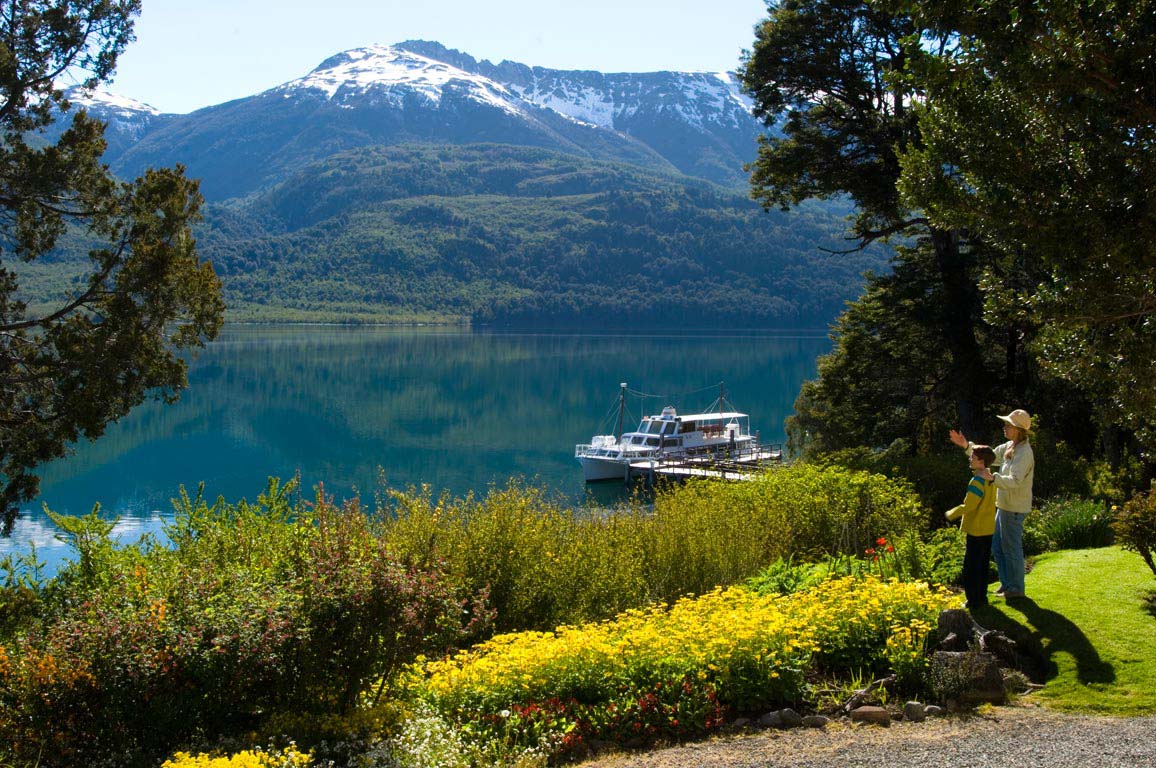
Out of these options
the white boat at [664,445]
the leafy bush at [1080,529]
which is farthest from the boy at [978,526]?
the white boat at [664,445]

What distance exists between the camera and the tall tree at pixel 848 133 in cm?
1736

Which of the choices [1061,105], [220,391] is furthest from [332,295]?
[1061,105]

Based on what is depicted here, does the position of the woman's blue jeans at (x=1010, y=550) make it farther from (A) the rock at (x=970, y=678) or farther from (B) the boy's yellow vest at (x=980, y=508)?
(A) the rock at (x=970, y=678)

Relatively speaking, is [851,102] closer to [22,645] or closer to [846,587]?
[846,587]

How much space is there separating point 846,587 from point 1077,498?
636cm

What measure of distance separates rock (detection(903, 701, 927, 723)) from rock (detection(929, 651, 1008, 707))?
318mm

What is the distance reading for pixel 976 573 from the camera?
7051 millimetres

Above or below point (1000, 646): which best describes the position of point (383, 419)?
below

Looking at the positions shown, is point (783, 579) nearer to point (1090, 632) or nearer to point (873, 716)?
point (1090, 632)

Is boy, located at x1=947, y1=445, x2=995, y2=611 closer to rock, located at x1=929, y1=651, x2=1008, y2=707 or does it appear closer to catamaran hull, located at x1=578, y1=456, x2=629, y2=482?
rock, located at x1=929, y1=651, x2=1008, y2=707

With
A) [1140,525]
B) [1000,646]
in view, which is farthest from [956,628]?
[1140,525]

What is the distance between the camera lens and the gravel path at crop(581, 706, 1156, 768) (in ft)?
15.5

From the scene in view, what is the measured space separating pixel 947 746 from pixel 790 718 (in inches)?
36.4

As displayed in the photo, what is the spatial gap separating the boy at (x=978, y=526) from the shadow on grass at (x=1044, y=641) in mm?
177
